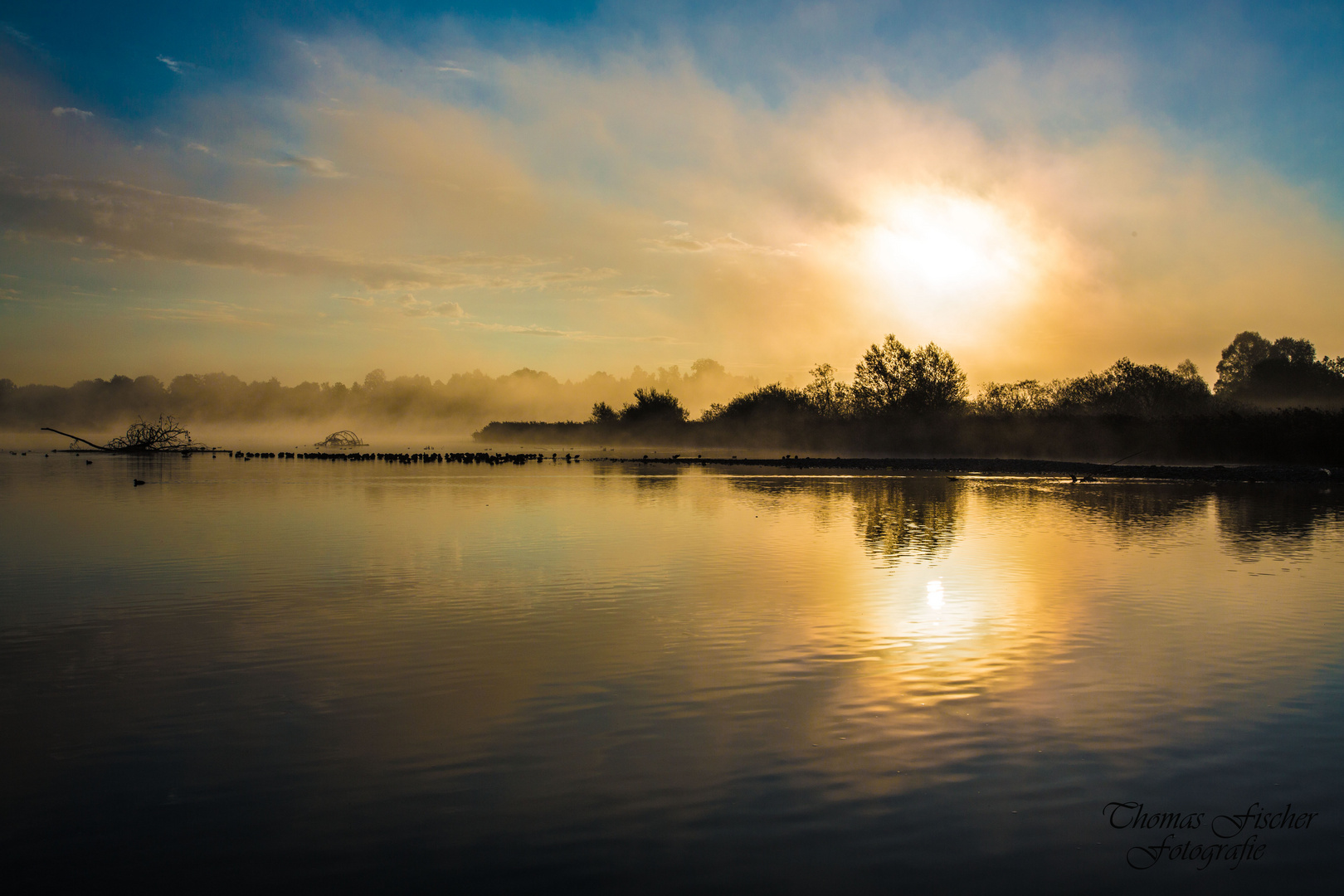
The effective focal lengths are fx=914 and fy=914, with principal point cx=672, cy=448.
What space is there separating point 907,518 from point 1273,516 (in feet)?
54.4

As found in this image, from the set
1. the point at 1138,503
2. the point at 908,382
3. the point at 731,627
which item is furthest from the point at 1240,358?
the point at 731,627

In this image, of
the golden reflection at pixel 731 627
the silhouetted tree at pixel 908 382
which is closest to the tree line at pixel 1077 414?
the silhouetted tree at pixel 908 382

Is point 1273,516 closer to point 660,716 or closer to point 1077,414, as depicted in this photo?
point 660,716

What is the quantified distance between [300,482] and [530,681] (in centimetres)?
5377

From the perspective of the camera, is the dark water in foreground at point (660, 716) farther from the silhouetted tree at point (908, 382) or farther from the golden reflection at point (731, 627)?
the silhouetted tree at point (908, 382)

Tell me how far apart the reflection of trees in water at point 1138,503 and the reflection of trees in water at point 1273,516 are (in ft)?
5.21

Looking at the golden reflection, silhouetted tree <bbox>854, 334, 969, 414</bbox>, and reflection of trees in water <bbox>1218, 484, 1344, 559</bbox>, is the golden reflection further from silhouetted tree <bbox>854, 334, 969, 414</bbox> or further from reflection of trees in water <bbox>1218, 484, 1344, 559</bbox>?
silhouetted tree <bbox>854, 334, 969, 414</bbox>

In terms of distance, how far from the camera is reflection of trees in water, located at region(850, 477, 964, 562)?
28.7 m

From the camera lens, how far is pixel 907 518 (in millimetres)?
39500

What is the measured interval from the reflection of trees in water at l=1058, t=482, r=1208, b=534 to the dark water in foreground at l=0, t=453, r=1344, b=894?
→ 35.5ft

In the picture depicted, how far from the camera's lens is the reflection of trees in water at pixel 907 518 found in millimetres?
28656

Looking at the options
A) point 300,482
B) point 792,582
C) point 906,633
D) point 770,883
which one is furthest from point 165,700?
point 300,482

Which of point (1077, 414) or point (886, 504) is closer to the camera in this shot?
point (886, 504)

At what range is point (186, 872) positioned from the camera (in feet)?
24.9
